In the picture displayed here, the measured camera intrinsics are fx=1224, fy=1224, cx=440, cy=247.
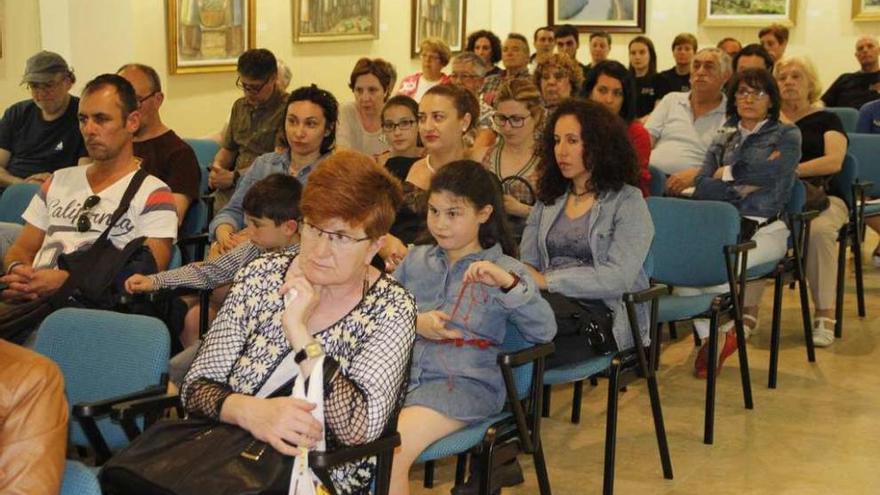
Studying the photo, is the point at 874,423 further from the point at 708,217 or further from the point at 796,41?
the point at 796,41

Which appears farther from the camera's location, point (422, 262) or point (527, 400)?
point (422, 262)

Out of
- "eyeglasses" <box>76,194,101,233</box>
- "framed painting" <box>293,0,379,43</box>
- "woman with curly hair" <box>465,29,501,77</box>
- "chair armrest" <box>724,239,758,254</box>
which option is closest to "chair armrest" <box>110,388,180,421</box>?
"eyeglasses" <box>76,194,101,233</box>

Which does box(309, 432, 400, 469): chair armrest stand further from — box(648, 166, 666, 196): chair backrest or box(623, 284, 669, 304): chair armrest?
box(648, 166, 666, 196): chair backrest

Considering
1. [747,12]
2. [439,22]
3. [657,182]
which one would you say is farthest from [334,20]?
[657,182]

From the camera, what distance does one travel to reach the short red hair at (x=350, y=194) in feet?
9.30

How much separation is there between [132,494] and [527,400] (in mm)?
1270

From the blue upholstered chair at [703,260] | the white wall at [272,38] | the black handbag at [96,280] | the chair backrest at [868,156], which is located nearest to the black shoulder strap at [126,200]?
the black handbag at [96,280]

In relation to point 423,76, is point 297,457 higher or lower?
lower

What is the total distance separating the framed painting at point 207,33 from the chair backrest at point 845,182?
174 inches

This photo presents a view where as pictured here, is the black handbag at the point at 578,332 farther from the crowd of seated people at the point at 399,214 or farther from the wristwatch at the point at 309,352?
the wristwatch at the point at 309,352

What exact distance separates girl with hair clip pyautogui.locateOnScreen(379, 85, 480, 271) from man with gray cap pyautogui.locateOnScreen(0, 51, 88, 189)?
2080 mm

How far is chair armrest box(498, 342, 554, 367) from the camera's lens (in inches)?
130

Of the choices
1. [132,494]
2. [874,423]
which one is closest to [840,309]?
[874,423]

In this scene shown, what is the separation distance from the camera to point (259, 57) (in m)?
6.64
